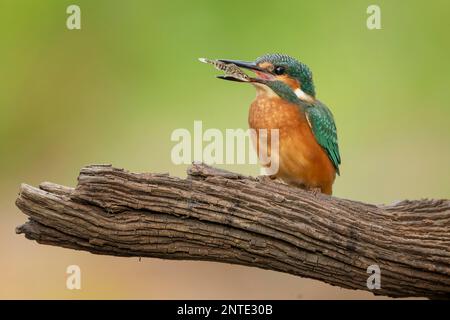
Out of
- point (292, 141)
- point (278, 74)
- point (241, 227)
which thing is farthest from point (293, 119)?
point (241, 227)

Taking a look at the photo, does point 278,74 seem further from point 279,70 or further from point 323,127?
point 323,127

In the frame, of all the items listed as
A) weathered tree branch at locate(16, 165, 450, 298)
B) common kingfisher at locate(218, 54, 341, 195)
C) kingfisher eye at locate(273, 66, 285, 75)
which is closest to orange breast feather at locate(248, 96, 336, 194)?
common kingfisher at locate(218, 54, 341, 195)

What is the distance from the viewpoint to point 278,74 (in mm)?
3498

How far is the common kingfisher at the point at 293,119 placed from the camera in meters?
3.41

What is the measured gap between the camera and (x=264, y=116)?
344 cm

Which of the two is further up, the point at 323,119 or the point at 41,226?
the point at 323,119

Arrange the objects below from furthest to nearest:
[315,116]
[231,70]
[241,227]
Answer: [315,116]
[231,70]
[241,227]

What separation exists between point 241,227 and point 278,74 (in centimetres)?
90

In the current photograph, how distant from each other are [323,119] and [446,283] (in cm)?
94

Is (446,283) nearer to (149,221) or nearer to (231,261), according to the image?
(231,261)

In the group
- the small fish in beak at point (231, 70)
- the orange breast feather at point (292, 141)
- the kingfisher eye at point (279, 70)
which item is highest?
the kingfisher eye at point (279, 70)

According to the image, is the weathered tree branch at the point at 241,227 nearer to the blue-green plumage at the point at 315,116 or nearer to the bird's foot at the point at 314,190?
the bird's foot at the point at 314,190

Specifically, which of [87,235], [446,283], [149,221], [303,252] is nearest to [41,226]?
[87,235]

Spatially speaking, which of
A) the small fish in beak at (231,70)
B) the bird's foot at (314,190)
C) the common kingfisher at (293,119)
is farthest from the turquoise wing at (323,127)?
the small fish in beak at (231,70)
